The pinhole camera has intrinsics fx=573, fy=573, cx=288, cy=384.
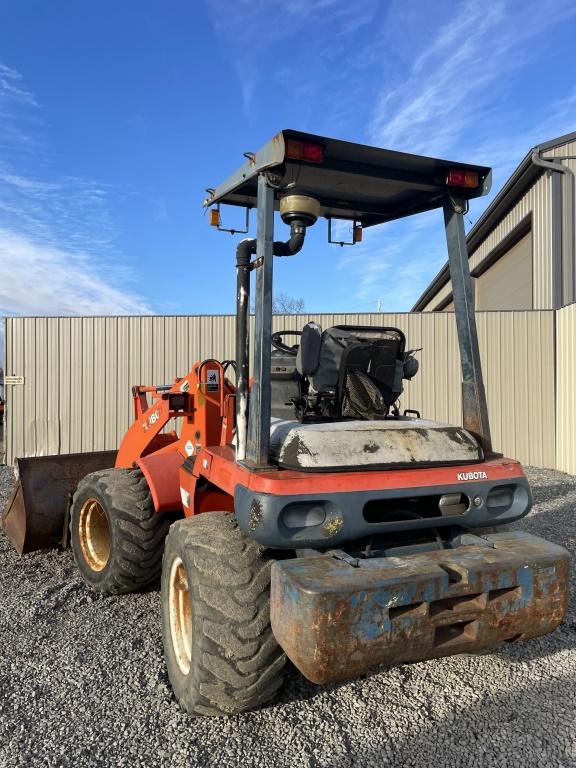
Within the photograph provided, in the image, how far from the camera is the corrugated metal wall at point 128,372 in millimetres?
11055

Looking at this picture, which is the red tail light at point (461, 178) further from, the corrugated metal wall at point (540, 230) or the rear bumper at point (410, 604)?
the corrugated metal wall at point (540, 230)

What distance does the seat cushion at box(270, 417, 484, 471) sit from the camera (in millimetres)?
2607

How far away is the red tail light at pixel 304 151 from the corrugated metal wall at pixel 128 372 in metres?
8.47

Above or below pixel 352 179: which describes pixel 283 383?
below

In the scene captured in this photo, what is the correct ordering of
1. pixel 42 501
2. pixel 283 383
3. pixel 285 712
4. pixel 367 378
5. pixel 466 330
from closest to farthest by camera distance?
pixel 285 712 < pixel 367 378 < pixel 466 330 < pixel 283 383 < pixel 42 501

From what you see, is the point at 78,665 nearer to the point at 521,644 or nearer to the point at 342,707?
the point at 342,707

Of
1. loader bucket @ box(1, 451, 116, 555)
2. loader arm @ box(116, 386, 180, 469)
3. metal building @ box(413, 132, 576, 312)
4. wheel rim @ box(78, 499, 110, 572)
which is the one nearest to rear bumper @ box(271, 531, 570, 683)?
loader arm @ box(116, 386, 180, 469)

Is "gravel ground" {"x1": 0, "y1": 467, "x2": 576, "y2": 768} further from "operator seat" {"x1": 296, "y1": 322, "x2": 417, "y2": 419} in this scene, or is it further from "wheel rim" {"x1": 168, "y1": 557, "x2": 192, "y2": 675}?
"operator seat" {"x1": 296, "y1": 322, "x2": 417, "y2": 419}

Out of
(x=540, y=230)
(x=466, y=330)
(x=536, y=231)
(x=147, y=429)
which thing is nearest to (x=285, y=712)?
(x=466, y=330)

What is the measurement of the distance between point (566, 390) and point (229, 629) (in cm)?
973

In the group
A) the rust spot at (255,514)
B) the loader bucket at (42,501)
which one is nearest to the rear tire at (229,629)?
the rust spot at (255,514)

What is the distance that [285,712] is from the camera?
277cm

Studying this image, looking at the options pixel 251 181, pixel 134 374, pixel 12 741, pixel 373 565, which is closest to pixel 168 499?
pixel 12 741

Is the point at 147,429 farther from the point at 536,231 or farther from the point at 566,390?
the point at 536,231
